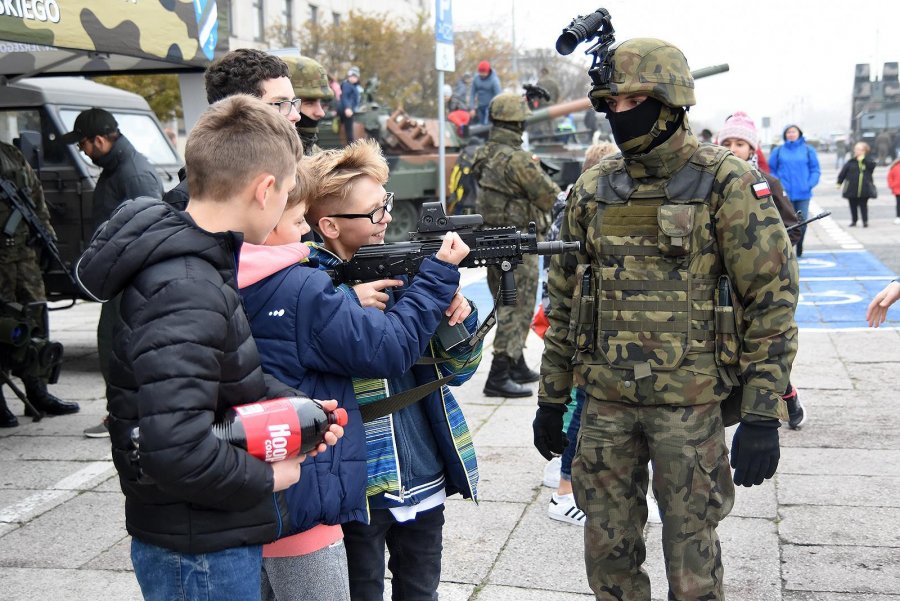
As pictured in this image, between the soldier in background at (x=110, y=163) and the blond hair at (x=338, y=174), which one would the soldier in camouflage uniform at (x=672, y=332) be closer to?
the blond hair at (x=338, y=174)

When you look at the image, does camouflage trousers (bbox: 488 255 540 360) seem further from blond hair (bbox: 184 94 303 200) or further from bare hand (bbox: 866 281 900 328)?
blond hair (bbox: 184 94 303 200)

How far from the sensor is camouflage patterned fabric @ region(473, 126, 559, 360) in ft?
23.4

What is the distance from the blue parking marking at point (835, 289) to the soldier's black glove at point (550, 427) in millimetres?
4769

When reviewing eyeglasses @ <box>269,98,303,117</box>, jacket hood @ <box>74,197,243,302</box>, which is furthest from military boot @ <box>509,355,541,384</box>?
jacket hood @ <box>74,197,243,302</box>

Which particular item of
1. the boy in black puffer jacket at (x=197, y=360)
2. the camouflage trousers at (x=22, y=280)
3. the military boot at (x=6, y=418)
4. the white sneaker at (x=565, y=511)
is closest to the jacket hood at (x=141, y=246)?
the boy in black puffer jacket at (x=197, y=360)

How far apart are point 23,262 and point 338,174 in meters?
5.26

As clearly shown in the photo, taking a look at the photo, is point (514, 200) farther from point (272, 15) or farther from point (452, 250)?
point (272, 15)

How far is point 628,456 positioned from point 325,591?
3.53ft

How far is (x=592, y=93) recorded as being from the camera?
10.4 ft

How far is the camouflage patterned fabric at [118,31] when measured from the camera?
194 inches

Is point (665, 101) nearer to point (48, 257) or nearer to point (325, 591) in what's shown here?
point (325, 591)

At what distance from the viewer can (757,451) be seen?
2.88 meters

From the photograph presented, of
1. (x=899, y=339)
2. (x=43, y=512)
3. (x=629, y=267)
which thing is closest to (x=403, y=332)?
(x=629, y=267)

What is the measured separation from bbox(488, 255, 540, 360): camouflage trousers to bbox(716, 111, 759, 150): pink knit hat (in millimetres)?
1566
